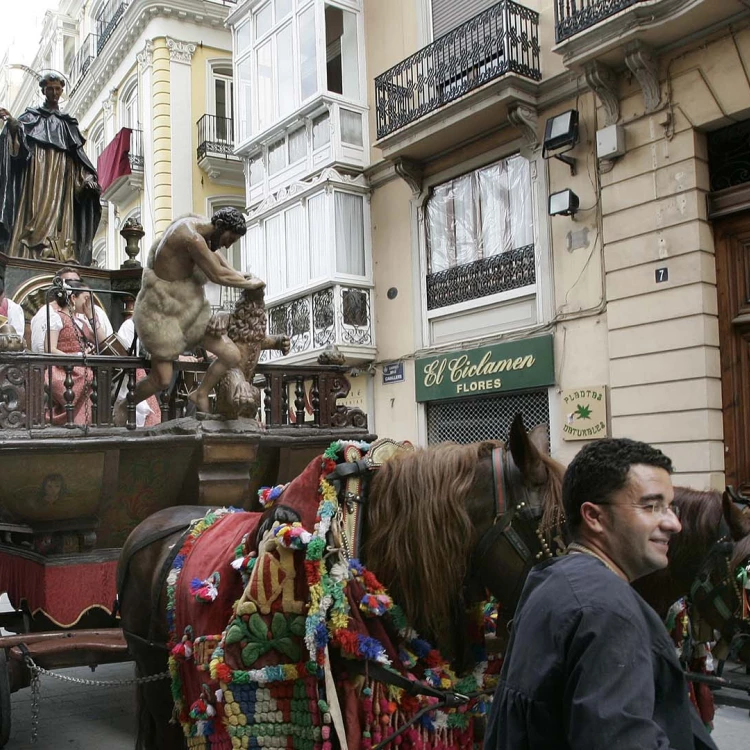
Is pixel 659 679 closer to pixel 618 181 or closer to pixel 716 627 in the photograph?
pixel 716 627

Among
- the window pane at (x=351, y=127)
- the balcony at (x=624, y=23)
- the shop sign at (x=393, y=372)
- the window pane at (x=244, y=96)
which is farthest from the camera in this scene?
the window pane at (x=244, y=96)

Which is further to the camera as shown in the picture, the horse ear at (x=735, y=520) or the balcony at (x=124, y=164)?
the balcony at (x=124, y=164)

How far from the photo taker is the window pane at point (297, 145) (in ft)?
48.8

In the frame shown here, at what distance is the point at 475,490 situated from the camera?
2520mm

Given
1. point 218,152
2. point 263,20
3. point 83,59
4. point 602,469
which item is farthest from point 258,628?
point 83,59

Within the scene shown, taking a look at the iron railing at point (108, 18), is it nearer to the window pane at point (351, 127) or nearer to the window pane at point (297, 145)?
the window pane at point (297, 145)

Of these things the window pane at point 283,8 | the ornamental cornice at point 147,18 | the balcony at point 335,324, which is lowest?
the balcony at point 335,324

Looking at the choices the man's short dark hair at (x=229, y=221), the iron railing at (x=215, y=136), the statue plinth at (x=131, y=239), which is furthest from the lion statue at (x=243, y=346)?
the iron railing at (x=215, y=136)

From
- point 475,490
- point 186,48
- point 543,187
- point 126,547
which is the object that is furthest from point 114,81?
point 475,490

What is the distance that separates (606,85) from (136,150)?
47.6 ft

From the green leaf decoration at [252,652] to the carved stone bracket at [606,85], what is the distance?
9192 mm

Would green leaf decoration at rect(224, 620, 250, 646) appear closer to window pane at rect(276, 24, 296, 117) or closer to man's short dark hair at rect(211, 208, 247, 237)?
man's short dark hair at rect(211, 208, 247, 237)

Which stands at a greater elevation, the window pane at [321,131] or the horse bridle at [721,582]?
the window pane at [321,131]

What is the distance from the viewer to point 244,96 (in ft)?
53.7
